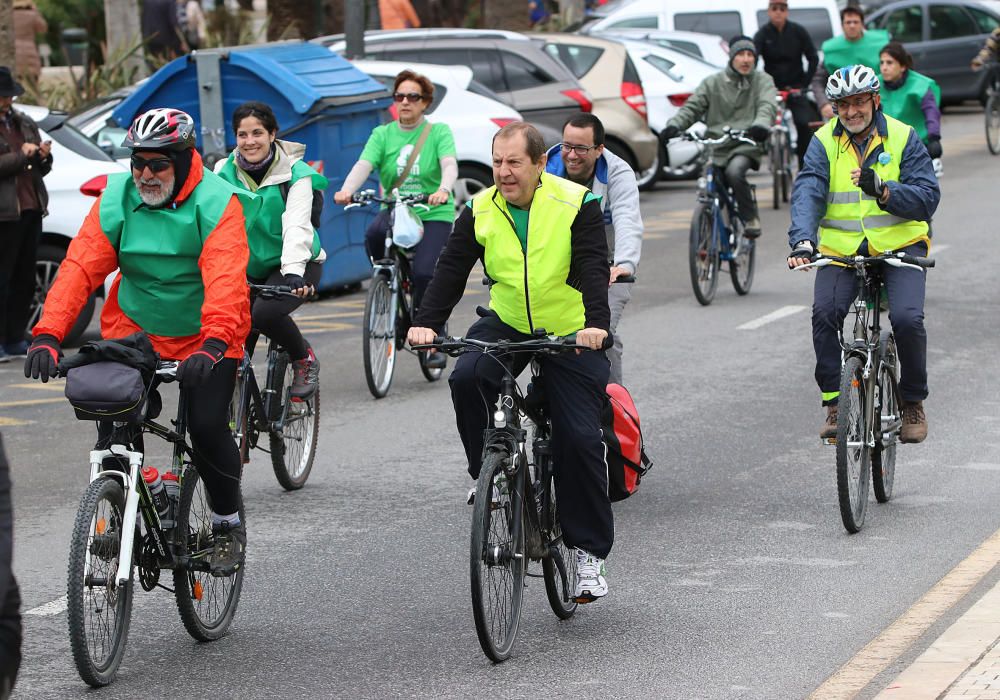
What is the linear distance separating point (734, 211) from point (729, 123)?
766mm

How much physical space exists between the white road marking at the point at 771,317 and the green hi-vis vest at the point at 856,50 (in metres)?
3.77

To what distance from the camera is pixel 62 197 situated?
1265 cm

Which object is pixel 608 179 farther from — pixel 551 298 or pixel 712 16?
pixel 712 16

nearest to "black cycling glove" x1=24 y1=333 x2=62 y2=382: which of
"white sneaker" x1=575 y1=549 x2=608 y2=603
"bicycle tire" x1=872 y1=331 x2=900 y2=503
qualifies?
"white sneaker" x1=575 y1=549 x2=608 y2=603

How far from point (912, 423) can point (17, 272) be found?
6.35 metres

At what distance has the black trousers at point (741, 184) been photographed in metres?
14.0

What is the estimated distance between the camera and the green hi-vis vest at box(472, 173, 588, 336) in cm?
611

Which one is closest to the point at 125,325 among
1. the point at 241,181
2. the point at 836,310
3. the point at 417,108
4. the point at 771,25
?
the point at 241,181

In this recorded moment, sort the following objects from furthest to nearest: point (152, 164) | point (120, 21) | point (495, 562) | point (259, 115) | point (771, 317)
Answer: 1. point (120, 21)
2. point (771, 317)
3. point (259, 115)
4. point (152, 164)
5. point (495, 562)

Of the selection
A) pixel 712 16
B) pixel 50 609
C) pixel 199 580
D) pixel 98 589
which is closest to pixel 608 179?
pixel 199 580

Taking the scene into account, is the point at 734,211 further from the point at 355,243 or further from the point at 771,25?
the point at 771,25

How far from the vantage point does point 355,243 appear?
14.6 m

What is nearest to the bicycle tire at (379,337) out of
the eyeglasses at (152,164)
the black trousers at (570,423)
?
the black trousers at (570,423)

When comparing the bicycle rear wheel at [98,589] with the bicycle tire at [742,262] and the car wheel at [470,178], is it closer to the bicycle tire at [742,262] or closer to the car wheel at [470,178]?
the bicycle tire at [742,262]
